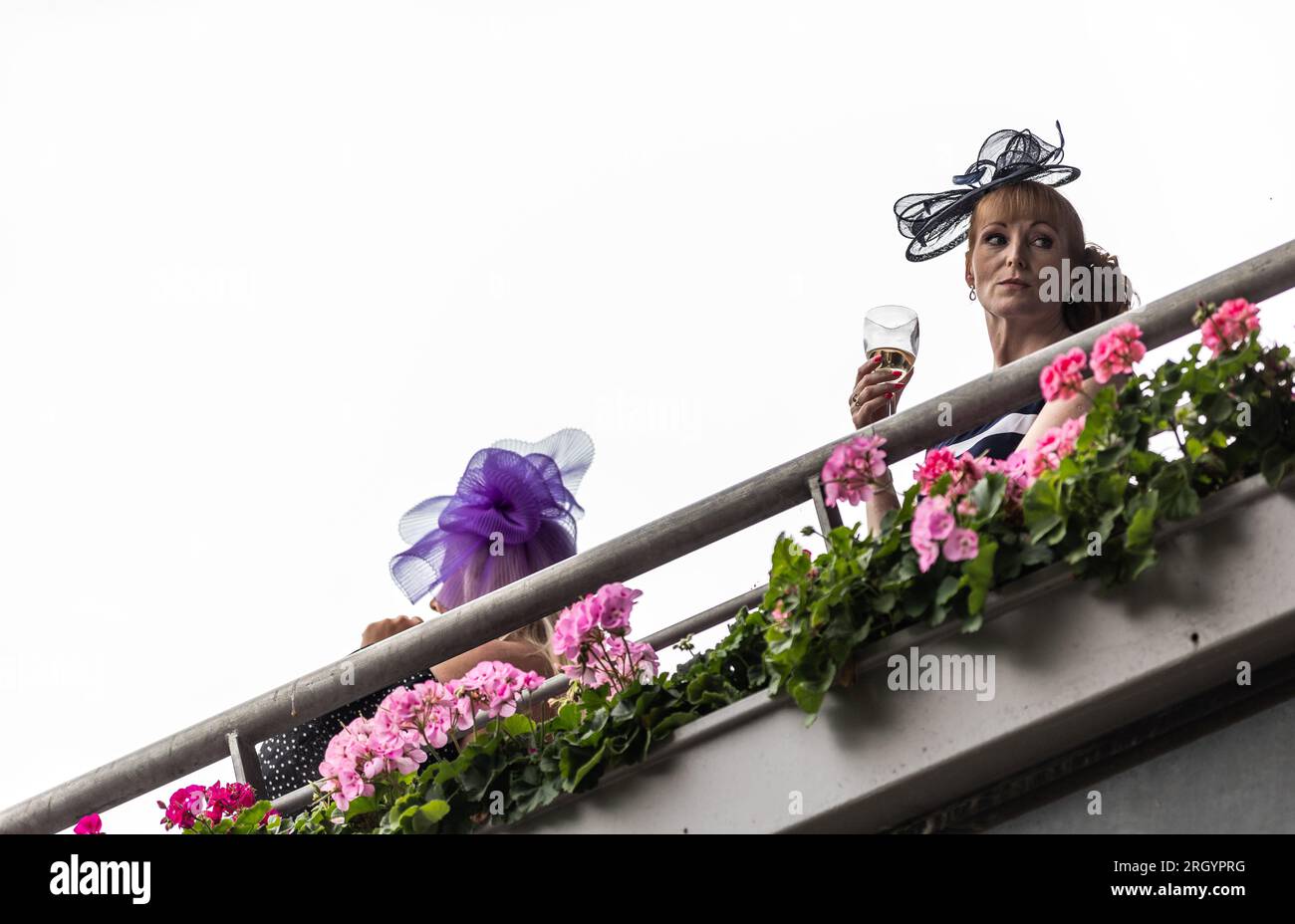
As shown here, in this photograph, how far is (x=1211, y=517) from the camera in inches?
90.5

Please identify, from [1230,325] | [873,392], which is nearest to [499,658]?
[873,392]

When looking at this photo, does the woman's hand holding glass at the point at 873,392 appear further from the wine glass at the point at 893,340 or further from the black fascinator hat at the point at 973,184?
the black fascinator hat at the point at 973,184

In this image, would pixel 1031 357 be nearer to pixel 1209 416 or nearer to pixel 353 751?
pixel 1209 416

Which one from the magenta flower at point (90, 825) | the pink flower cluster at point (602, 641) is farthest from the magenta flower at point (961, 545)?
the magenta flower at point (90, 825)

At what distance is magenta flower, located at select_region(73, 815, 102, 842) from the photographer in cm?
291

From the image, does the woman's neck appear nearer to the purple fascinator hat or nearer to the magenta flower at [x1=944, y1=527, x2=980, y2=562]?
the magenta flower at [x1=944, y1=527, x2=980, y2=562]

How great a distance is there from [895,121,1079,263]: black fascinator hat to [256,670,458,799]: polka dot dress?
1744 mm

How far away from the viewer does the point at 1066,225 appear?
3.50 meters

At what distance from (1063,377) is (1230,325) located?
27 centimetres

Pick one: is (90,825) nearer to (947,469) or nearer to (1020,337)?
(947,469)

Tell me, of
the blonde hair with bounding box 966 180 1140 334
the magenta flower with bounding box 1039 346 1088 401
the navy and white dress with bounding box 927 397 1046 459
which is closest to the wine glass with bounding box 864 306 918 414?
the navy and white dress with bounding box 927 397 1046 459
